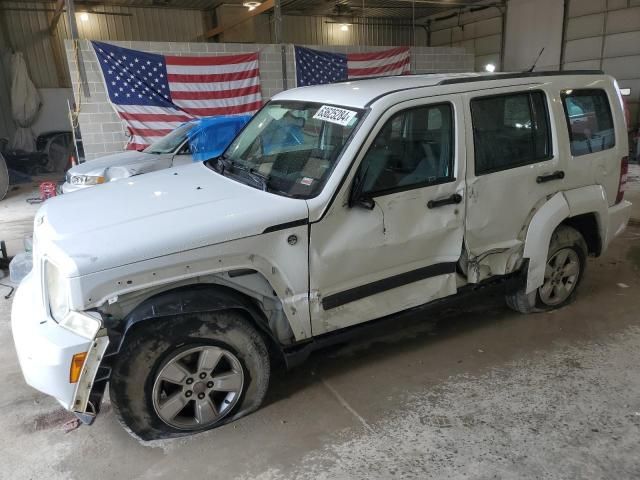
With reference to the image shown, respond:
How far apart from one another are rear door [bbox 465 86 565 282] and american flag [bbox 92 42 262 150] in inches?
307

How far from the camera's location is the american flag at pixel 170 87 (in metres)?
9.15

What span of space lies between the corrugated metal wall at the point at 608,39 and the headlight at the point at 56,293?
14531 mm

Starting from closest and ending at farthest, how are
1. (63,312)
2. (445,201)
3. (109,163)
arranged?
(63,312) < (445,201) < (109,163)

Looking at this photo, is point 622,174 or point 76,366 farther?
point 622,174

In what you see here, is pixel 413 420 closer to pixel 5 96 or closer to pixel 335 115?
pixel 335 115

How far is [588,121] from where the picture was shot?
12.4 feet

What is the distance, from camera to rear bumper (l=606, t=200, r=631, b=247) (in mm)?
4027

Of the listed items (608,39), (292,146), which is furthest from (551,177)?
(608,39)

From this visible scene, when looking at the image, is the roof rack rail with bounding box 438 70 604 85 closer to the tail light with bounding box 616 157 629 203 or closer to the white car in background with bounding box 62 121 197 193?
the tail light with bounding box 616 157 629 203

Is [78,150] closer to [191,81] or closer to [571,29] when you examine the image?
[191,81]

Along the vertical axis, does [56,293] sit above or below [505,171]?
below

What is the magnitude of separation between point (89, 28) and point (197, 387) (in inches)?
629

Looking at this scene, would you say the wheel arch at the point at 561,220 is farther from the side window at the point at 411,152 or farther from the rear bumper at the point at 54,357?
the rear bumper at the point at 54,357

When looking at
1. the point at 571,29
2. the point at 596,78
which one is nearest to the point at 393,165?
the point at 596,78
